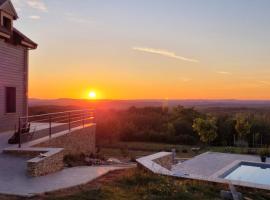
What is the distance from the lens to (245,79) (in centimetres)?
3562

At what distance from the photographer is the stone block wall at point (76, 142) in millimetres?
13230

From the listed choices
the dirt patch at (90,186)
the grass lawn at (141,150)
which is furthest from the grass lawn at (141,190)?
the grass lawn at (141,150)

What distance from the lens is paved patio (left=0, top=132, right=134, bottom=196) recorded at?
757 centimetres

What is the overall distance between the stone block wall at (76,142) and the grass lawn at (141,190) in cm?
459

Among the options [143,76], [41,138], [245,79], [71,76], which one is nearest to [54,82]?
[71,76]

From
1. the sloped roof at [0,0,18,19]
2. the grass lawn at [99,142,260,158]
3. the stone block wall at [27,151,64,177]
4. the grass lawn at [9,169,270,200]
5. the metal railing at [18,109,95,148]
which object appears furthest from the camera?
the grass lawn at [99,142,260,158]

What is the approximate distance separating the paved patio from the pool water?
16.4 ft

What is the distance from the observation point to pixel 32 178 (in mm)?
8641

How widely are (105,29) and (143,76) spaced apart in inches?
708

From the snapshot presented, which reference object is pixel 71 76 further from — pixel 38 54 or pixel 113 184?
pixel 113 184

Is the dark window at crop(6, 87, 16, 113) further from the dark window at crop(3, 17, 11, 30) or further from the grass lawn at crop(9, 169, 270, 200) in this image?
the grass lawn at crop(9, 169, 270, 200)

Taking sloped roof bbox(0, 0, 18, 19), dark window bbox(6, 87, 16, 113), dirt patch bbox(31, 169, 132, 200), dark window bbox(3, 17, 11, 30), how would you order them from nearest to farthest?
dirt patch bbox(31, 169, 132, 200) < sloped roof bbox(0, 0, 18, 19) < dark window bbox(3, 17, 11, 30) < dark window bbox(6, 87, 16, 113)

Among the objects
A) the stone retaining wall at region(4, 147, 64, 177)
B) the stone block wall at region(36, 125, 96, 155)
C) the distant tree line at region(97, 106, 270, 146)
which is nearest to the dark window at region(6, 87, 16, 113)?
the stone block wall at region(36, 125, 96, 155)

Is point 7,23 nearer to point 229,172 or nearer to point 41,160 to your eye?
point 41,160
